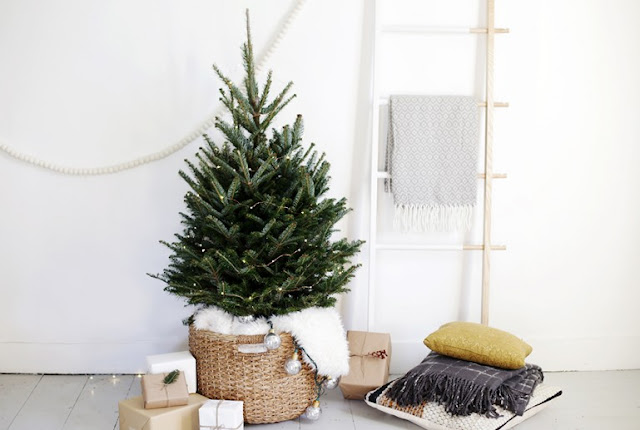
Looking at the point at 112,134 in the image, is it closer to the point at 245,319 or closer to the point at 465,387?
the point at 245,319

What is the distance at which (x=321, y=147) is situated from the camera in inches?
109

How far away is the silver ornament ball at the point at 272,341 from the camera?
223cm

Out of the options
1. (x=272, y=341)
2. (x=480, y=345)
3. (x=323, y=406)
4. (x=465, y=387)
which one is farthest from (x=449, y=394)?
(x=272, y=341)

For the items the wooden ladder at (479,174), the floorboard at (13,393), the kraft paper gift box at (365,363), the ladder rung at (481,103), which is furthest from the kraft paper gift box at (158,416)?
the ladder rung at (481,103)

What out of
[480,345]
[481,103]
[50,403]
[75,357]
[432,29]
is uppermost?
[432,29]

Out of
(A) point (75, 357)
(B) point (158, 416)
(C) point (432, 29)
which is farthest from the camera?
(A) point (75, 357)

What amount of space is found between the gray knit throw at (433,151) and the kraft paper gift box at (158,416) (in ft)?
3.44

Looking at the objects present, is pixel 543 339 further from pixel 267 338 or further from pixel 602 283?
pixel 267 338

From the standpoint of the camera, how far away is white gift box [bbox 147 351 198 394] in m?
2.26

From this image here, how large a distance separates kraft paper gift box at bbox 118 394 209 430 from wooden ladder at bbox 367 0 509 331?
82 centimetres

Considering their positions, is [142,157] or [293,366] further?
[142,157]

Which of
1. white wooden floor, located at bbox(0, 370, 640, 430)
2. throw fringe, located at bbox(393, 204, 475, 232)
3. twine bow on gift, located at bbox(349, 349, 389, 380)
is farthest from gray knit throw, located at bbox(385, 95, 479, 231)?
white wooden floor, located at bbox(0, 370, 640, 430)

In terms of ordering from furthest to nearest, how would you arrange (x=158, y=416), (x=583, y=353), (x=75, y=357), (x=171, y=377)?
(x=583, y=353) < (x=75, y=357) < (x=171, y=377) < (x=158, y=416)

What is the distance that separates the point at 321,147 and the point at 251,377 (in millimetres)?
922
